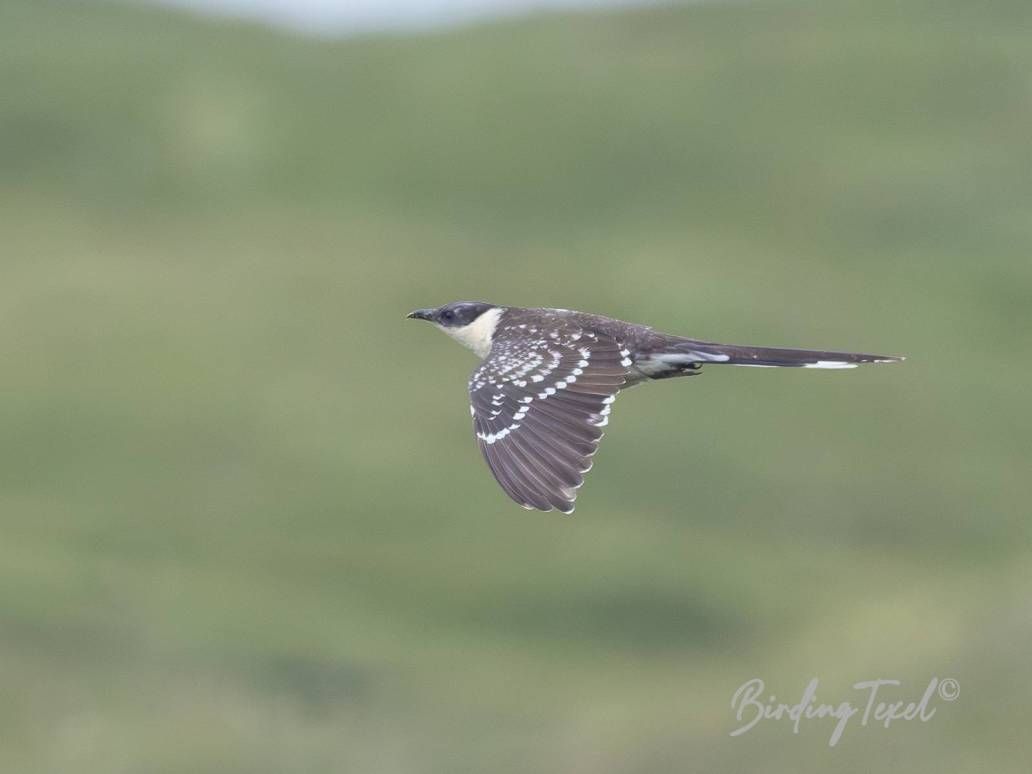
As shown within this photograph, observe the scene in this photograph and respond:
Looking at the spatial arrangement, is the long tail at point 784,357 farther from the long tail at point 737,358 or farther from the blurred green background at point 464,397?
the blurred green background at point 464,397

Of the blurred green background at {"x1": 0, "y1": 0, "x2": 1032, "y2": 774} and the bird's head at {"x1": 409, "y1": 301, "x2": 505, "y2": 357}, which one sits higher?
the bird's head at {"x1": 409, "y1": 301, "x2": 505, "y2": 357}

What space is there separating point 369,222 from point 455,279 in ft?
22.5

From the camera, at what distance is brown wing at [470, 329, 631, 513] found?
9.10 metres

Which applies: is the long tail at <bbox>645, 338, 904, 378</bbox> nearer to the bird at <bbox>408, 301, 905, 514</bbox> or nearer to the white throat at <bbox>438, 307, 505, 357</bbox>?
the bird at <bbox>408, 301, 905, 514</bbox>

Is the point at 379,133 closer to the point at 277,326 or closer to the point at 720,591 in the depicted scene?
the point at 277,326

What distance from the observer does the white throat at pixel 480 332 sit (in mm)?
11297

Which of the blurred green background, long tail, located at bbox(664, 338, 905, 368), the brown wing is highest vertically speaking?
long tail, located at bbox(664, 338, 905, 368)

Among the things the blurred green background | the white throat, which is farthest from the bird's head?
the blurred green background

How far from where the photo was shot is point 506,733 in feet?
67.6

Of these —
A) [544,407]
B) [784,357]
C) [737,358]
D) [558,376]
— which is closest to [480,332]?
[558,376]

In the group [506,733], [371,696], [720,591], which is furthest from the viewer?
[720,591]

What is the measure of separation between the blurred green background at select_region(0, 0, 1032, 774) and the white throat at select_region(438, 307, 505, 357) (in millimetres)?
5939

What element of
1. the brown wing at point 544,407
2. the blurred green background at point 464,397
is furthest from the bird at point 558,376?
the blurred green background at point 464,397

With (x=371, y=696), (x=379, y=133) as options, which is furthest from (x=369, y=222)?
(x=371, y=696)
